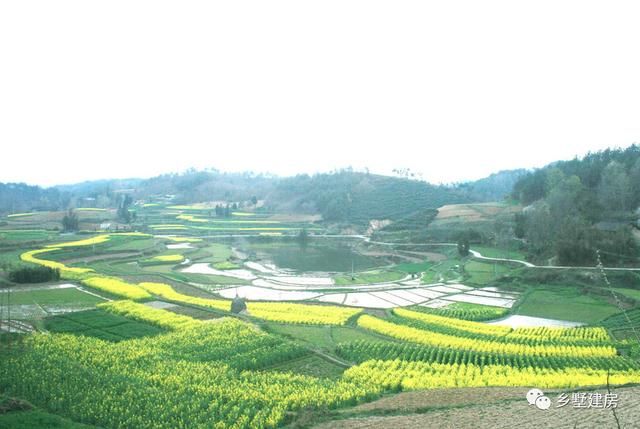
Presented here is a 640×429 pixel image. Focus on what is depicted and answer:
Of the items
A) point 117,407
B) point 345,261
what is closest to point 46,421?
point 117,407

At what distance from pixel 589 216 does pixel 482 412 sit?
49.2 metres

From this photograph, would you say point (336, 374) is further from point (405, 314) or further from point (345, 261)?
point (345, 261)

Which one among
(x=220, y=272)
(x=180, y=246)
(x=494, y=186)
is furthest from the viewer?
(x=494, y=186)

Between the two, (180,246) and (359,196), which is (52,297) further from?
(359,196)

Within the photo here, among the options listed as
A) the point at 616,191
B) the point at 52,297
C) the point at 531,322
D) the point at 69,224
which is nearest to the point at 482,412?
the point at 531,322

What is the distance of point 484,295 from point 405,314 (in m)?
11.4

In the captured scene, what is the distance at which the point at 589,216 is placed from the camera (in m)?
57.1

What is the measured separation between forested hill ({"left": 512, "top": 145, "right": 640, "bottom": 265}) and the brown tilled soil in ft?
106

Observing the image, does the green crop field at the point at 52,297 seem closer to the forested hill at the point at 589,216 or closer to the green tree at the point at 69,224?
the forested hill at the point at 589,216

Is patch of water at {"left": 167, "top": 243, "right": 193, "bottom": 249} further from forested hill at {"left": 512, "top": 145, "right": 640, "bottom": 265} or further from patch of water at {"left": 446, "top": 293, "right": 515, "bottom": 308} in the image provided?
forested hill at {"left": 512, "top": 145, "right": 640, "bottom": 265}

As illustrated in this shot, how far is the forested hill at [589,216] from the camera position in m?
45.9

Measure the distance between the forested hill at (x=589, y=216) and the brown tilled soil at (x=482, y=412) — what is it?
3241 centimetres

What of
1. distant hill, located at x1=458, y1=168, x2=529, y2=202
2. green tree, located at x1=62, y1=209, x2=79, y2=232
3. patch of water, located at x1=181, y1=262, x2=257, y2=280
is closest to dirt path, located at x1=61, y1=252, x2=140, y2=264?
patch of water, located at x1=181, y1=262, x2=257, y2=280

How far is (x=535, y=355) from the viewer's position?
24.0 m
